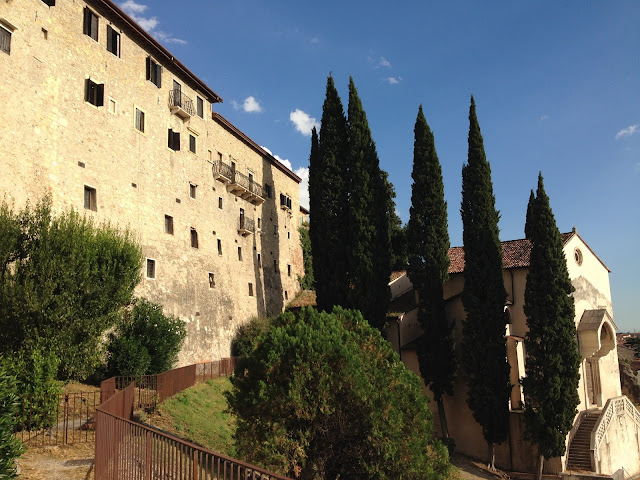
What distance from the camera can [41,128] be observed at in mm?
21078

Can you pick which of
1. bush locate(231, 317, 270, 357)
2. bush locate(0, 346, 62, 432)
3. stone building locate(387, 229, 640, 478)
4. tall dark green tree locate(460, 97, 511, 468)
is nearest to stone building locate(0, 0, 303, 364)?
bush locate(231, 317, 270, 357)

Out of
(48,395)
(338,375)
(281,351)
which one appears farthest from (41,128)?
(338,375)

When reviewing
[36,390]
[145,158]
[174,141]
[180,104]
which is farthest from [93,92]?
[36,390]

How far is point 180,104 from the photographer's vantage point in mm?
29578

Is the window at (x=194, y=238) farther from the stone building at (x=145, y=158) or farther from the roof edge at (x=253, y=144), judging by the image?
the roof edge at (x=253, y=144)

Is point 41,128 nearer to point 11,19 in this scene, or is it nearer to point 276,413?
point 11,19

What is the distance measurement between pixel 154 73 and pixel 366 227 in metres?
14.2

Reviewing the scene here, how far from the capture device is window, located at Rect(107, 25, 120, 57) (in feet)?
82.9

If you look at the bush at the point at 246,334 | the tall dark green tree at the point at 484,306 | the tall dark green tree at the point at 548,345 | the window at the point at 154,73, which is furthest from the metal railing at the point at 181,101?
the tall dark green tree at the point at 548,345

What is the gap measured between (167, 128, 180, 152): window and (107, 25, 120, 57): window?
5031 mm

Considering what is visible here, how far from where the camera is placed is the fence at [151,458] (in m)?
5.88

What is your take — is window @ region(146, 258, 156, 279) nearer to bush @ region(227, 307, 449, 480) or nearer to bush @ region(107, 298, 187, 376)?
bush @ region(107, 298, 187, 376)

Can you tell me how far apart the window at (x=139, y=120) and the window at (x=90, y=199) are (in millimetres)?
4908

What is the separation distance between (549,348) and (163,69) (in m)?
24.5
